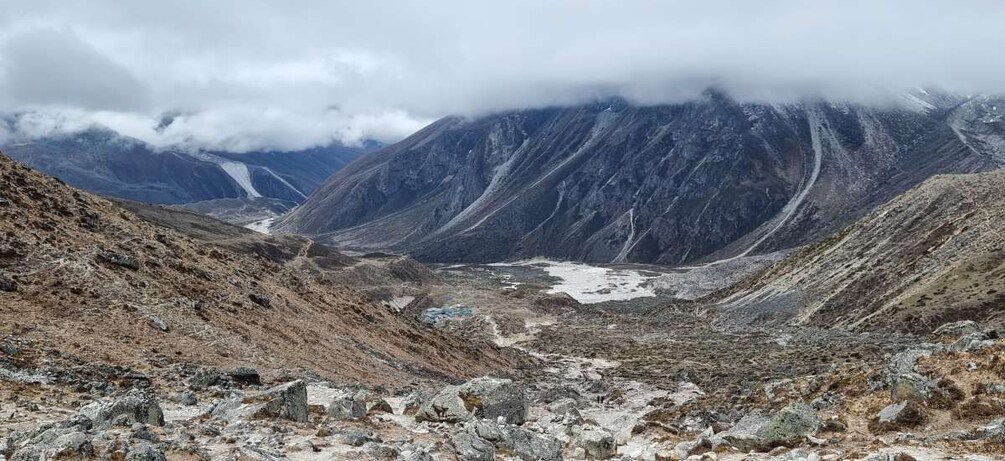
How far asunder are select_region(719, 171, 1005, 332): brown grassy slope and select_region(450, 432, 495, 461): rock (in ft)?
179

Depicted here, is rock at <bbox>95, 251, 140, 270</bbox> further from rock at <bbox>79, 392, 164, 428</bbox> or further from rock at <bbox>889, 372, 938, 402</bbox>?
rock at <bbox>889, 372, 938, 402</bbox>

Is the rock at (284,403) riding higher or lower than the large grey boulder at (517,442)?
higher

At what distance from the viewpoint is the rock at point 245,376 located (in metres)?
23.9

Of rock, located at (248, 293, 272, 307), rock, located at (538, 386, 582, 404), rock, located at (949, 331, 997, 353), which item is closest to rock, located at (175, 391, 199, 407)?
rock, located at (248, 293, 272, 307)

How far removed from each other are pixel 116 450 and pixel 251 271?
30533mm

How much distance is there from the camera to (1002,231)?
247ft

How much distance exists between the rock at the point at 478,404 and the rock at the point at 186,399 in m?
6.85

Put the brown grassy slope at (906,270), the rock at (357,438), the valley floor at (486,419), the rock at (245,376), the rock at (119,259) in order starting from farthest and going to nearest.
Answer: the brown grassy slope at (906,270) → the rock at (119,259) → the rock at (245,376) → the rock at (357,438) → the valley floor at (486,419)

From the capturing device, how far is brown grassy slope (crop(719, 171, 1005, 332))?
66.6 m

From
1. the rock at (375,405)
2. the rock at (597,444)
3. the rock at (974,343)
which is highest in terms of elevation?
the rock at (375,405)

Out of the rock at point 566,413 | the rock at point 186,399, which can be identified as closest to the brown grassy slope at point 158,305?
the rock at point 186,399

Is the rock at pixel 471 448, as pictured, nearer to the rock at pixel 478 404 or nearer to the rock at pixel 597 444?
the rock at pixel 597 444

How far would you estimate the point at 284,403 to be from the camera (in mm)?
18781

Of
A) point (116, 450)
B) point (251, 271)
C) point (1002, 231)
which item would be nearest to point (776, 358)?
point (1002, 231)
